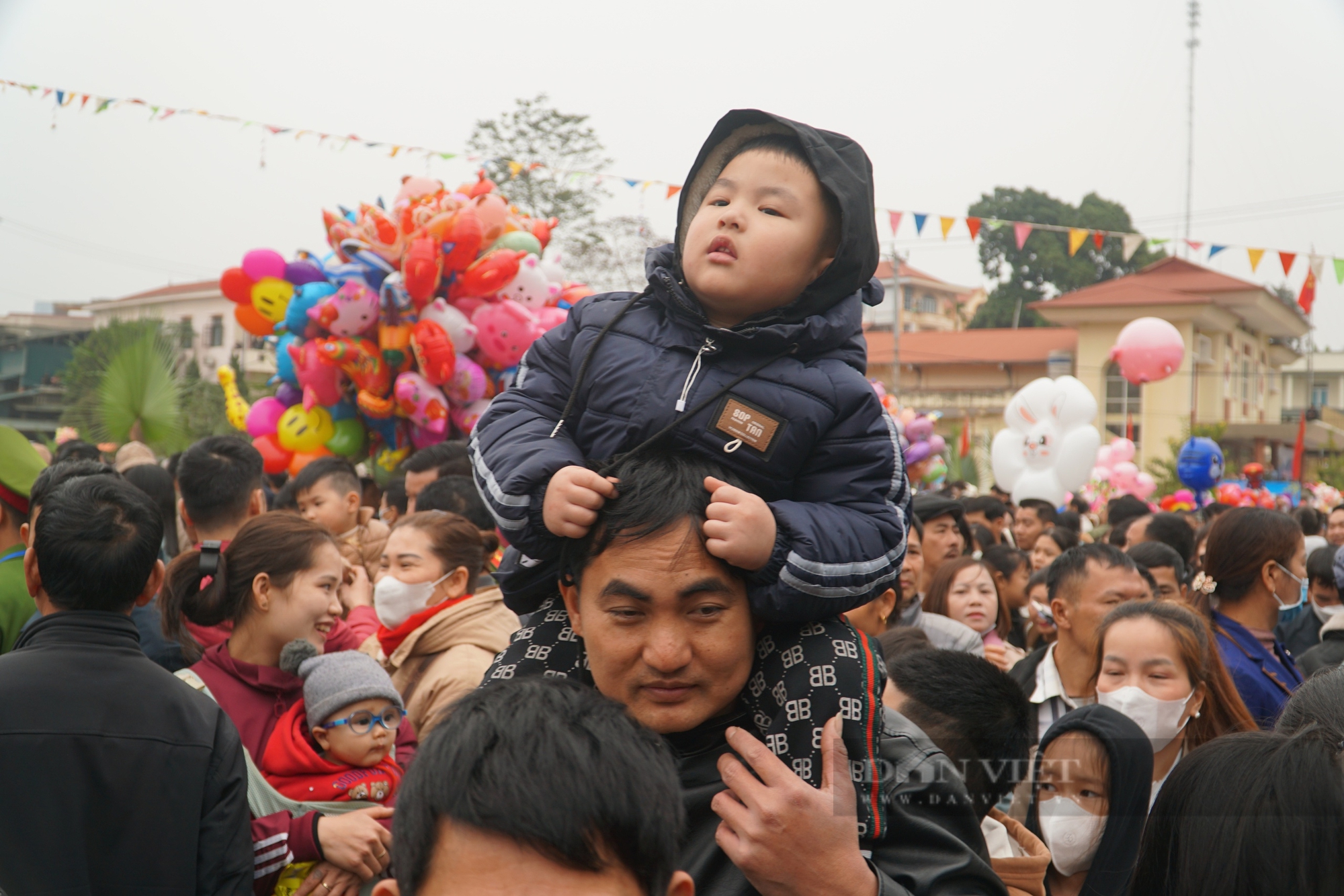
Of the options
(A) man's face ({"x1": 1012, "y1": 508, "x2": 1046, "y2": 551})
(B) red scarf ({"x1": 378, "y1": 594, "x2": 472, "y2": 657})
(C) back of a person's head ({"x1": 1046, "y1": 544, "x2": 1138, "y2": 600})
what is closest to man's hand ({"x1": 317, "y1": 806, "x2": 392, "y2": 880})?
(B) red scarf ({"x1": 378, "y1": 594, "x2": 472, "y2": 657})

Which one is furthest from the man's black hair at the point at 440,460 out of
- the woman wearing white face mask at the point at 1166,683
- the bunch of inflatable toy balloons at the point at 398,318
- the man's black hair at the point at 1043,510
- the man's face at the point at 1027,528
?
the man's black hair at the point at 1043,510

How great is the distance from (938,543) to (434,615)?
3.24 meters

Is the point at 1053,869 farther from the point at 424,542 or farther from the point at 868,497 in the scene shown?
the point at 424,542

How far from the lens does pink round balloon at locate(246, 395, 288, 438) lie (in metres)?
8.78

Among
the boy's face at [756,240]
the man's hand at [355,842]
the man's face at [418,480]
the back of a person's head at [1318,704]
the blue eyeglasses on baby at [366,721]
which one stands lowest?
the man's hand at [355,842]

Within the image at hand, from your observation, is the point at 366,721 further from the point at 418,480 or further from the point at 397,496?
the point at 397,496

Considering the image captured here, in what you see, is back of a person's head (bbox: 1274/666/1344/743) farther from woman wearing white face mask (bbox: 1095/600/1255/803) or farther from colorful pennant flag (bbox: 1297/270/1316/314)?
colorful pennant flag (bbox: 1297/270/1316/314)

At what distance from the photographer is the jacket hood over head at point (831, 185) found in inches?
80.7

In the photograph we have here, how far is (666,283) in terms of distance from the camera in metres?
2.10

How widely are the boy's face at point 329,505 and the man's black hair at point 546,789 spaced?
15.7 ft

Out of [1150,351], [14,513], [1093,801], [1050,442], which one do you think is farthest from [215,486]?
[1150,351]

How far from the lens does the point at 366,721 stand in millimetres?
3055

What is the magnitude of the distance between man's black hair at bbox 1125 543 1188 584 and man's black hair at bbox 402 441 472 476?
360 cm

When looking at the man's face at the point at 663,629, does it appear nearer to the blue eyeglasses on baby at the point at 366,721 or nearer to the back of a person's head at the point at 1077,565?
the blue eyeglasses on baby at the point at 366,721
